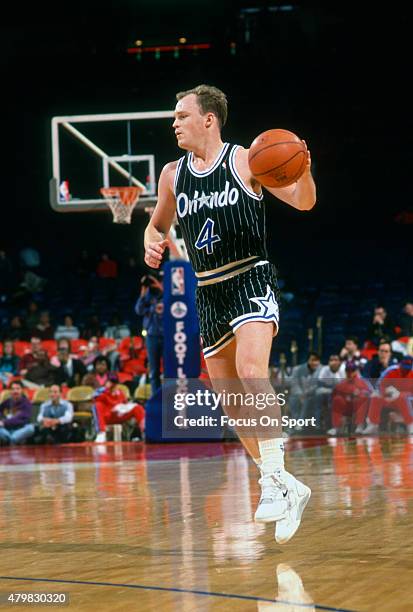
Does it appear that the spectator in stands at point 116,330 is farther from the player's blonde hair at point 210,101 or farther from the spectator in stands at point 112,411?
the player's blonde hair at point 210,101

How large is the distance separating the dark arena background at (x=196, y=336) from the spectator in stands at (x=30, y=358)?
0.24 ft

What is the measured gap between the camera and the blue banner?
1463 centimetres

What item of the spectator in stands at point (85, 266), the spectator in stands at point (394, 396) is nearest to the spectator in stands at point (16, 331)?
the spectator in stands at point (85, 266)

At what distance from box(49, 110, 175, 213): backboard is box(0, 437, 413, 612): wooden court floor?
639 centimetres

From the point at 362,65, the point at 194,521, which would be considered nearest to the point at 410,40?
the point at 362,65

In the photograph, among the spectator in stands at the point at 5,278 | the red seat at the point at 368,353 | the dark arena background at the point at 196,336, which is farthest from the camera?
the spectator in stands at the point at 5,278

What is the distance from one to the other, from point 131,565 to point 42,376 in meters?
13.3

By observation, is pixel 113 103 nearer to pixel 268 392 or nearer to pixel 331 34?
pixel 331 34

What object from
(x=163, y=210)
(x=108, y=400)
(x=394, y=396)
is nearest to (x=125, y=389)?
(x=108, y=400)

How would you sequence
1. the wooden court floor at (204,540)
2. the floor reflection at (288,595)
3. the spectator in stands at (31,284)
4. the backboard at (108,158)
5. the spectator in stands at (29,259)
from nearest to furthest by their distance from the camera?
1. the floor reflection at (288,595)
2. the wooden court floor at (204,540)
3. the backboard at (108,158)
4. the spectator in stands at (31,284)
5. the spectator in stands at (29,259)

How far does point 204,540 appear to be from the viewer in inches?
213

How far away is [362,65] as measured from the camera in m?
24.1

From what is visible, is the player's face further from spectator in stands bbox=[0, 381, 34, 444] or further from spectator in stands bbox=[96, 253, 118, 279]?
spectator in stands bbox=[96, 253, 118, 279]

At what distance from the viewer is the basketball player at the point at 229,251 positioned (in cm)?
527
